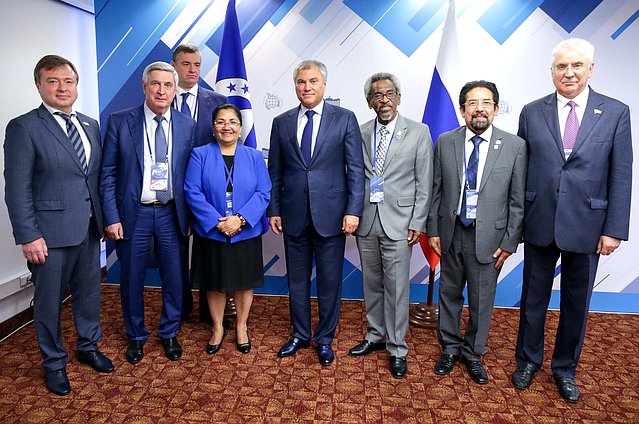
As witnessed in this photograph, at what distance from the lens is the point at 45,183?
2.71 m

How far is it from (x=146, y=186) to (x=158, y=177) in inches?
4.0

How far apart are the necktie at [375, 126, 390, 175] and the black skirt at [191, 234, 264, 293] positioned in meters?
0.91

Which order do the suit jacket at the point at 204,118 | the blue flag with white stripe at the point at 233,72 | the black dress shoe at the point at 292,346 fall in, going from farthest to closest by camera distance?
the blue flag with white stripe at the point at 233,72 < the suit jacket at the point at 204,118 < the black dress shoe at the point at 292,346

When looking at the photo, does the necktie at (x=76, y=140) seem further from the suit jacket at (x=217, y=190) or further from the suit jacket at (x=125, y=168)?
Answer: the suit jacket at (x=217, y=190)

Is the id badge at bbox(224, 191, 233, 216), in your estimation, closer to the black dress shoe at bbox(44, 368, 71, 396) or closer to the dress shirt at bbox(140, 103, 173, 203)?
the dress shirt at bbox(140, 103, 173, 203)

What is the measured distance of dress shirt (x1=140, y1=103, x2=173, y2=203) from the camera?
3.02 m

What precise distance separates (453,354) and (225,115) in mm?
2077

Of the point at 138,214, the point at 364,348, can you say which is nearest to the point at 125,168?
the point at 138,214

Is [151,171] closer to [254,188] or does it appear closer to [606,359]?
[254,188]

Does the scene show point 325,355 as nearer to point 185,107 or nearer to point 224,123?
point 224,123

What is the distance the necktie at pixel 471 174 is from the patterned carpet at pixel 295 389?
3.29ft

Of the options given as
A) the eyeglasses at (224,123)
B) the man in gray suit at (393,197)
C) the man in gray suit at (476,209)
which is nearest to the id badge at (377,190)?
the man in gray suit at (393,197)

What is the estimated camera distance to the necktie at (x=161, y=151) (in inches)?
120

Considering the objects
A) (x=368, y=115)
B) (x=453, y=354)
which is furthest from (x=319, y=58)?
(x=453, y=354)
